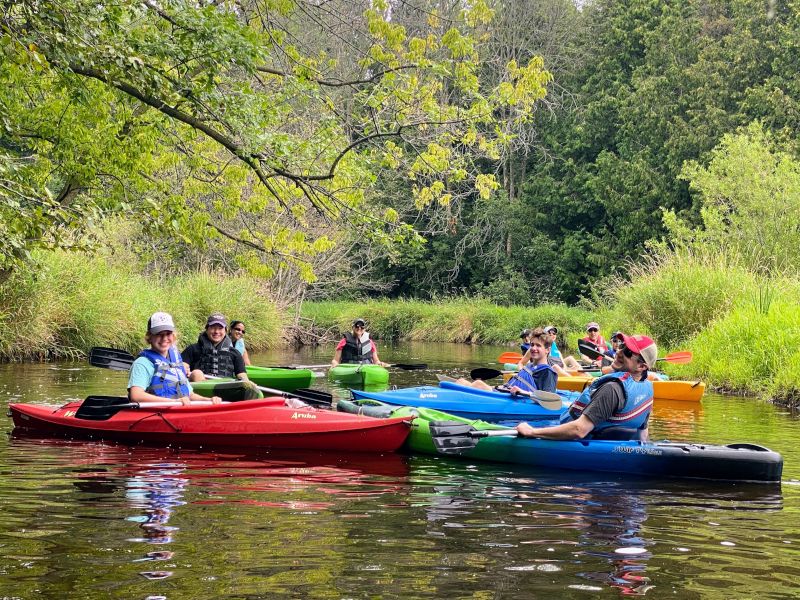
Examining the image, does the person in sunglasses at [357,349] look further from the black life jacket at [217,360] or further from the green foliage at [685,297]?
the green foliage at [685,297]

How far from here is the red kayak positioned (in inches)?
355

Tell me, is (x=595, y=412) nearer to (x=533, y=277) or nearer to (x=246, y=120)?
(x=246, y=120)

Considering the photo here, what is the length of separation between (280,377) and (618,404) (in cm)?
748

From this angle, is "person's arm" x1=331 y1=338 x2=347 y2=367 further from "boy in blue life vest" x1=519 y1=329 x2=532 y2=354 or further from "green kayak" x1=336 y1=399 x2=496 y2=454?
"green kayak" x1=336 y1=399 x2=496 y2=454

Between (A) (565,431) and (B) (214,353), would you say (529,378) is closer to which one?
(A) (565,431)

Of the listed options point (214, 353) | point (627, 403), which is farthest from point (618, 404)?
point (214, 353)

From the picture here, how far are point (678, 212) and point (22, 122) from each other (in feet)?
91.6

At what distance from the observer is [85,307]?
19.1 m

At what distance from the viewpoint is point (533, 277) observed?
41156mm

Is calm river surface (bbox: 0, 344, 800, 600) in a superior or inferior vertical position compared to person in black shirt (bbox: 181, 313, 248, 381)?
inferior

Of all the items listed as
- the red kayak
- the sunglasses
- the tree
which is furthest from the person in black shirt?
the sunglasses

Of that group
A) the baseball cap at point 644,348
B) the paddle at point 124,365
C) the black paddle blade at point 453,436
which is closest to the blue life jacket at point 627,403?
the baseball cap at point 644,348

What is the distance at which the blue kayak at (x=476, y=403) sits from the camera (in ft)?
35.3

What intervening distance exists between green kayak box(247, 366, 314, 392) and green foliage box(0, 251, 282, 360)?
12.0 ft
